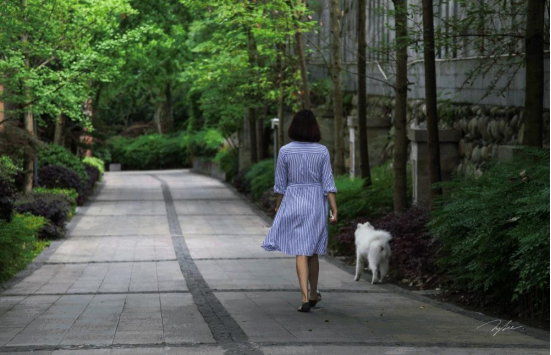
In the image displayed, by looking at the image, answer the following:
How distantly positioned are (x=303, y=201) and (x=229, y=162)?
27942mm

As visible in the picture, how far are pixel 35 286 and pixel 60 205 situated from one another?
761 centimetres

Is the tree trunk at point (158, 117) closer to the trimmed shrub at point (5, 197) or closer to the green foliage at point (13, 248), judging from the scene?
the green foliage at point (13, 248)

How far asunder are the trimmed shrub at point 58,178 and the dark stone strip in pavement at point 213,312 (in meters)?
8.81

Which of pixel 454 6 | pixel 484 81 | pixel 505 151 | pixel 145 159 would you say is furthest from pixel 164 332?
pixel 145 159

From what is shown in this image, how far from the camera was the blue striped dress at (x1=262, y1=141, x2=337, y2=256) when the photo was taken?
8.44m

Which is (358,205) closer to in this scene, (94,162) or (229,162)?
(94,162)

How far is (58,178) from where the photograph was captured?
80.1 feet

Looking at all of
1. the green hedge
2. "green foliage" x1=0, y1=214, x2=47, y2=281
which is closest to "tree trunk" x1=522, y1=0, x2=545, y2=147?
"green foliage" x1=0, y1=214, x2=47, y2=281

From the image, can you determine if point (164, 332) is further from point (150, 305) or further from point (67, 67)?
point (67, 67)

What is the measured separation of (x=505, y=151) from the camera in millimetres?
11156

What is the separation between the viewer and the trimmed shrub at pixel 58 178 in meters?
24.3

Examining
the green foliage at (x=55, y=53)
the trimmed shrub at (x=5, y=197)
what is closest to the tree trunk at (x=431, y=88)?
the trimmed shrub at (x=5, y=197)

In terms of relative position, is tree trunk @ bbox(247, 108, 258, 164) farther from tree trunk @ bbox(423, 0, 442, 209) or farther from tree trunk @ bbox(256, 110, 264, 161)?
tree trunk @ bbox(423, 0, 442, 209)

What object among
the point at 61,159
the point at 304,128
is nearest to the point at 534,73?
the point at 304,128
